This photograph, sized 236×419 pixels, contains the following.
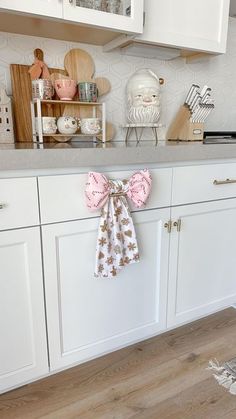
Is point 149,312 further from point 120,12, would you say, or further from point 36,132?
point 120,12

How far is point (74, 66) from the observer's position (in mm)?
1468

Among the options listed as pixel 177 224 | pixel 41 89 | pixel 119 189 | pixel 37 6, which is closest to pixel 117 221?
Result: pixel 119 189

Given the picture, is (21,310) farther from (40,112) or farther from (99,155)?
(40,112)

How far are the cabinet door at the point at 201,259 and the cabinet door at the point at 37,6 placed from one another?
2.84ft

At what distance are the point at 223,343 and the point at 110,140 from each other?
1174 mm

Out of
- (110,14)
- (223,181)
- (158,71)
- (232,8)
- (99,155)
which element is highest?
(232,8)

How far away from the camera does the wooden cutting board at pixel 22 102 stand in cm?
133

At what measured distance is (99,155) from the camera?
1.04 m

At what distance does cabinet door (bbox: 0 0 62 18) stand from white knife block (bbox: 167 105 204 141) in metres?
0.84

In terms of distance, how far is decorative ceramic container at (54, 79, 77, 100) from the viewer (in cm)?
133

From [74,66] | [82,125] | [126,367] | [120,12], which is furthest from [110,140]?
[126,367]

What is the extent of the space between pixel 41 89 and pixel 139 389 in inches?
51.3

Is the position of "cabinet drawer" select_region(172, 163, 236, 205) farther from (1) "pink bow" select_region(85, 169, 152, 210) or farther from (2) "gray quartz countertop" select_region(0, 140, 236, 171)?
(1) "pink bow" select_region(85, 169, 152, 210)

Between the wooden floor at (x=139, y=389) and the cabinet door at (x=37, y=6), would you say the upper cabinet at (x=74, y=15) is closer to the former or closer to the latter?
the cabinet door at (x=37, y=6)
